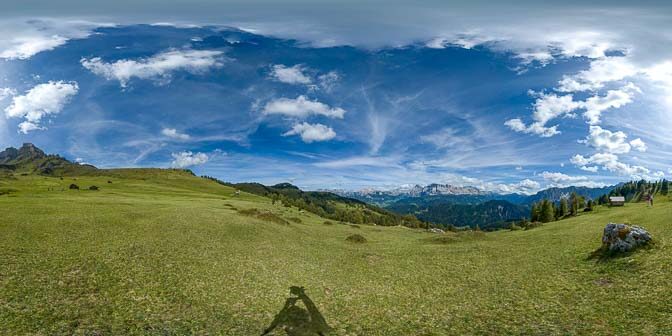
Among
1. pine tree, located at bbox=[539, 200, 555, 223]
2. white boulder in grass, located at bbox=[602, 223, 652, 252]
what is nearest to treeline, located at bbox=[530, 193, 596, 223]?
pine tree, located at bbox=[539, 200, 555, 223]

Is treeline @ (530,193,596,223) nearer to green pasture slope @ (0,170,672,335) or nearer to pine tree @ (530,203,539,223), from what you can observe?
pine tree @ (530,203,539,223)

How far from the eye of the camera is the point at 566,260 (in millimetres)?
40625

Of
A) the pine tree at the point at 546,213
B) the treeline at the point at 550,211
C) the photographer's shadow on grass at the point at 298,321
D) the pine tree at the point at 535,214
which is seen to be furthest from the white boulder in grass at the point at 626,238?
the pine tree at the point at 535,214

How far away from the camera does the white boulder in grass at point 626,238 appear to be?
37.3 m

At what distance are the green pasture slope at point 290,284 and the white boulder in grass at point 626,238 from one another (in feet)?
4.32

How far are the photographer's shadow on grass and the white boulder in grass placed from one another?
3197 cm

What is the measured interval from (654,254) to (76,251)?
56548 mm

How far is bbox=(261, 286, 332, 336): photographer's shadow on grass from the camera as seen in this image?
1004 inches

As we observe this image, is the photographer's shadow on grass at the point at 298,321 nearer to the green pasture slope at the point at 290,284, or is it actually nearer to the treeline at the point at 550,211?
the green pasture slope at the point at 290,284

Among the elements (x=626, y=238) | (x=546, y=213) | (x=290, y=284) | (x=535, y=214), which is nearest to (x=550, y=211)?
(x=546, y=213)

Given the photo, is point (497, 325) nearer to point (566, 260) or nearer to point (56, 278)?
point (566, 260)

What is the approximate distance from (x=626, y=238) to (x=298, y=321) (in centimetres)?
3453

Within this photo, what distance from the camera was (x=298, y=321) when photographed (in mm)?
27844

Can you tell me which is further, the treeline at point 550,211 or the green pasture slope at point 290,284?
the treeline at point 550,211
